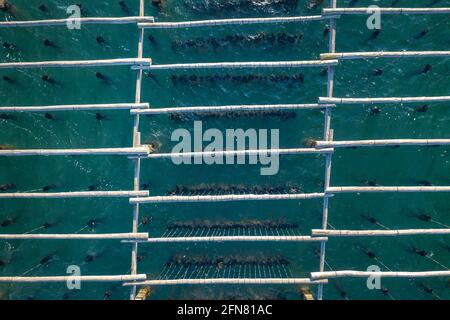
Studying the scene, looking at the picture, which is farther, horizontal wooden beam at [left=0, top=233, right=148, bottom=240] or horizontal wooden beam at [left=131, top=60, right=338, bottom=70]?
horizontal wooden beam at [left=0, top=233, right=148, bottom=240]

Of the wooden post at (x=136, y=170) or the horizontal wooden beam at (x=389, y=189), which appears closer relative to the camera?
the horizontal wooden beam at (x=389, y=189)

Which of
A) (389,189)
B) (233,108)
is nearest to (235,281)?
(233,108)

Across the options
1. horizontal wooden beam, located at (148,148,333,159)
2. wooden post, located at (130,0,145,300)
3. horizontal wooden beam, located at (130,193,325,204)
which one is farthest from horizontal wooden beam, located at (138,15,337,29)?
horizontal wooden beam, located at (130,193,325,204)

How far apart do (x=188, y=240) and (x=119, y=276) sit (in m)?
2.68

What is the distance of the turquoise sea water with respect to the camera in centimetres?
1078

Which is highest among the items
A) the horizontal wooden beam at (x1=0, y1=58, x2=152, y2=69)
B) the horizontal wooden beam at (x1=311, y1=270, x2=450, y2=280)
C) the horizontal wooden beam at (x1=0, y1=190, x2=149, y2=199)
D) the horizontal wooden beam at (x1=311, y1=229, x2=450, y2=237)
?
the horizontal wooden beam at (x1=0, y1=58, x2=152, y2=69)

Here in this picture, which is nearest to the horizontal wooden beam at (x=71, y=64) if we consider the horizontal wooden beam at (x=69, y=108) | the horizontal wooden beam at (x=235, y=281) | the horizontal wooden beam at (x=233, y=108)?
the horizontal wooden beam at (x=69, y=108)

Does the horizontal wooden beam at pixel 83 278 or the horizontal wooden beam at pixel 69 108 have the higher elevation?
the horizontal wooden beam at pixel 69 108

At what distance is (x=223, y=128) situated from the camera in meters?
10.9

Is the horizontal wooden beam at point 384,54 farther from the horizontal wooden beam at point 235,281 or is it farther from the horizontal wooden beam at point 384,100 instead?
the horizontal wooden beam at point 235,281

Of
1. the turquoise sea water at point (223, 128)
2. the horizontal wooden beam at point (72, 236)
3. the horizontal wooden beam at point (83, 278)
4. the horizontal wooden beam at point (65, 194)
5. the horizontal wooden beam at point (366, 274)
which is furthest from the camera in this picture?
the turquoise sea water at point (223, 128)

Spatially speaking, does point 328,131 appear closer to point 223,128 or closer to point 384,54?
point 384,54

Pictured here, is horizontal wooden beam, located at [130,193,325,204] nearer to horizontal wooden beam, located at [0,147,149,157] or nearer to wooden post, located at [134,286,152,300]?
horizontal wooden beam, located at [0,147,149,157]

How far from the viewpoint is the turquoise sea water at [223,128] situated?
35.4 ft
